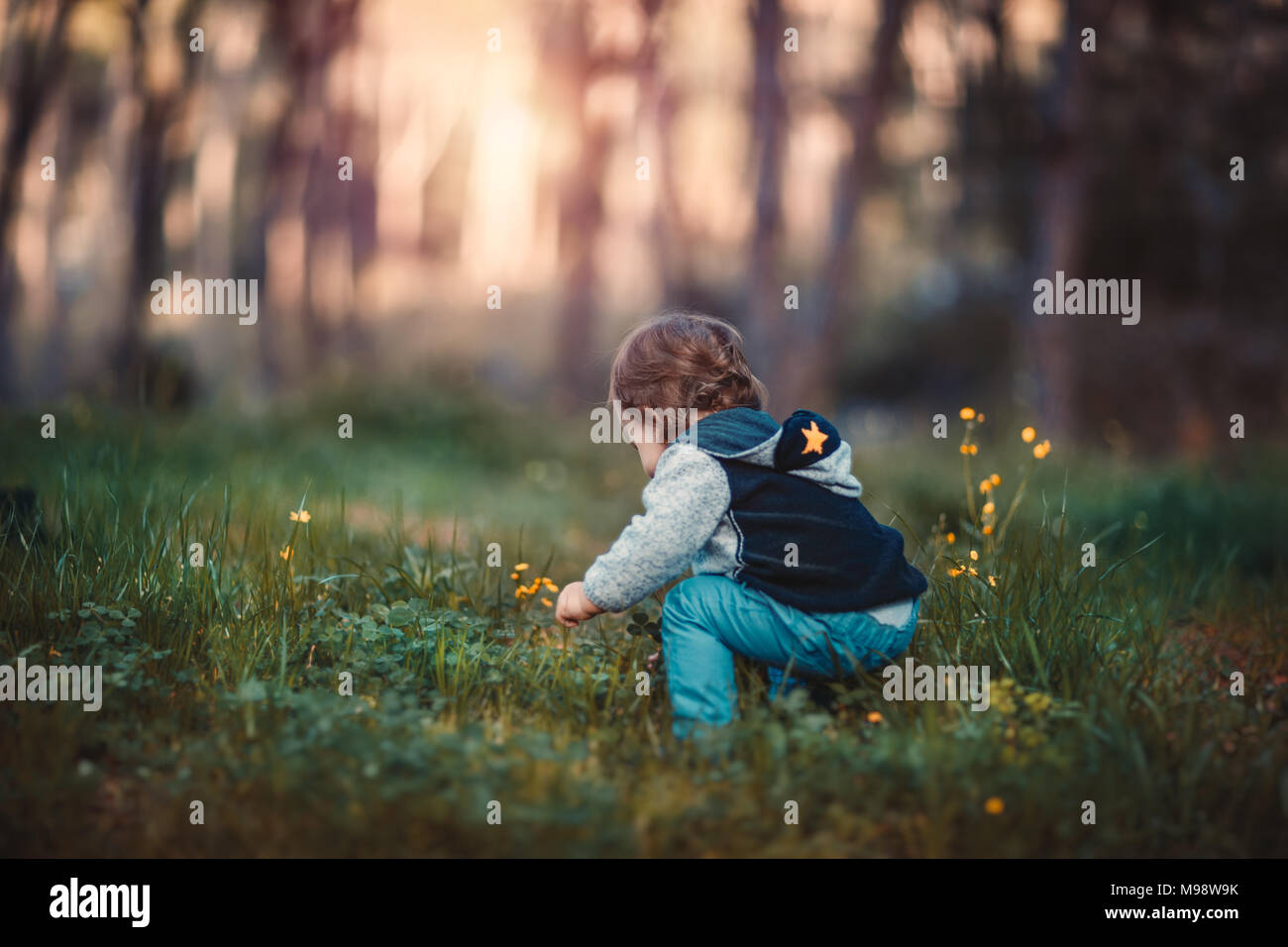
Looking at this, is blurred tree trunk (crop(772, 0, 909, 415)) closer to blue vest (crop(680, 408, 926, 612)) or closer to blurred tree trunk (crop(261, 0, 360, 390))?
blurred tree trunk (crop(261, 0, 360, 390))

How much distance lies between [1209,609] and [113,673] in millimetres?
4171

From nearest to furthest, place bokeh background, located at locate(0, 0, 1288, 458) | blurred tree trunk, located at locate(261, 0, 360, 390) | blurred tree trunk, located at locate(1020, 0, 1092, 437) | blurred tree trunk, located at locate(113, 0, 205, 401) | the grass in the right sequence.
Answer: the grass < blurred tree trunk, located at locate(1020, 0, 1092, 437) < bokeh background, located at locate(0, 0, 1288, 458) < blurred tree trunk, located at locate(113, 0, 205, 401) < blurred tree trunk, located at locate(261, 0, 360, 390)

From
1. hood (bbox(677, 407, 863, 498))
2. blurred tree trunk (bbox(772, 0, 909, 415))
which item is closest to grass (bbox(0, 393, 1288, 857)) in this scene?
hood (bbox(677, 407, 863, 498))

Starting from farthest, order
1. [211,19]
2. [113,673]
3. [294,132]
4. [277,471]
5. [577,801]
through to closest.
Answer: [294,132] → [211,19] → [277,471] → [113,673] → [577,801]

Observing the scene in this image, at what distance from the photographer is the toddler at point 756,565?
300 centimetres

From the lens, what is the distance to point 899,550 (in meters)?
3.10

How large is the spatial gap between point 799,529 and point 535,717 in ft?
3.18

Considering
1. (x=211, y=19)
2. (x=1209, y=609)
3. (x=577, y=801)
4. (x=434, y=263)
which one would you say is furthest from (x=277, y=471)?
(x=434, y=263)

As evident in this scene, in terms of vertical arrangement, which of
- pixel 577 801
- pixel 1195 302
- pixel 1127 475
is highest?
pixel 1195 302

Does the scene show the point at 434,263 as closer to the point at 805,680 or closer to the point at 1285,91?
the point at 1285,91

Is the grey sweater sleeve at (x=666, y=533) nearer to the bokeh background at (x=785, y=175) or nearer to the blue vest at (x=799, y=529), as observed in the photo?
the blue vest at (x=799, y=529)

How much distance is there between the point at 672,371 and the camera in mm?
3213

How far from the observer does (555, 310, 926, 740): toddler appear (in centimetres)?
300

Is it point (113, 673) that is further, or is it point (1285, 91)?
point (1285, 91)
